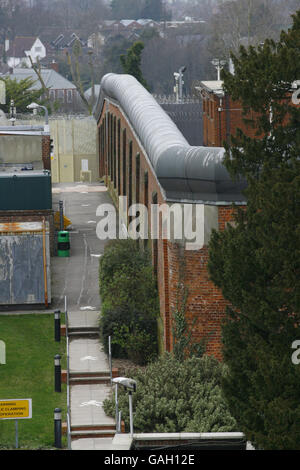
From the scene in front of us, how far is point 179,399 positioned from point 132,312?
5.14 meters

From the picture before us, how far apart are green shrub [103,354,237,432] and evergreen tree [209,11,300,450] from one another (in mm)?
2960

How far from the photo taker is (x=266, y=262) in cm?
1552

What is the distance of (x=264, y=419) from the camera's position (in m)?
15.8

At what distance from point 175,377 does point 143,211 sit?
31.9 ft

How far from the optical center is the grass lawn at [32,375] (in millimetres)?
19922

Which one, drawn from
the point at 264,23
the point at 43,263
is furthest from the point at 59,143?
the point at 43,263

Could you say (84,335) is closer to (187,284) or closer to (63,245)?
(187,284)

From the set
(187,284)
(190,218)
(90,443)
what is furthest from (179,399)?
(190,218)

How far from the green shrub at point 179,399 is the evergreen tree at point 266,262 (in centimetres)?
296

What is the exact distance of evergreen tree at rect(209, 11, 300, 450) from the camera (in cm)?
1533

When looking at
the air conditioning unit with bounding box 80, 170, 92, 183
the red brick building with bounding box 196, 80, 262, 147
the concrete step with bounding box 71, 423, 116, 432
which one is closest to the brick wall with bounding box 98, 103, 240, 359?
the concrete step with bounding box 71, 423, 116, 432

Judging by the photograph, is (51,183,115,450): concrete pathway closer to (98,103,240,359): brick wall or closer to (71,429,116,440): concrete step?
(71,429,116,440): concrete step

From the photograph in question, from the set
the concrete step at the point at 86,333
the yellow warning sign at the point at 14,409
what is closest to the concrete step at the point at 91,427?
the yellow warning sign at the point at 14,409

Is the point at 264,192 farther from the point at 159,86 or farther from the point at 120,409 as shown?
the point at 159,86
